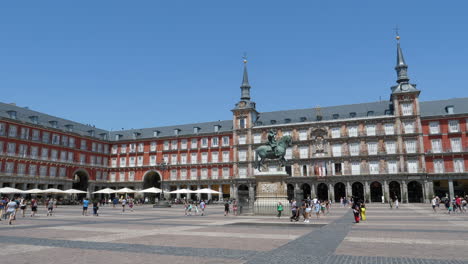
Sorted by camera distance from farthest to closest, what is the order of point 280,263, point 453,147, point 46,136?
point 46,136
point 453,147
point 280,263

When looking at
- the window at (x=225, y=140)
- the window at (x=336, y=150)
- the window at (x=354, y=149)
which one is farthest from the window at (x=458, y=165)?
Answer: the window at (x=225, y=140)

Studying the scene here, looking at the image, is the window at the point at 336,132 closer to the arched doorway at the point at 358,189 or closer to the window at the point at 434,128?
the arched doorway at the point at 358,189

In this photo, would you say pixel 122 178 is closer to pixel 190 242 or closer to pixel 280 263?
pixel 190 242

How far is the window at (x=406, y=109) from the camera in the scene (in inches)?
2085

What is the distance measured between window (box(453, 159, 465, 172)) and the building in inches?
5.7

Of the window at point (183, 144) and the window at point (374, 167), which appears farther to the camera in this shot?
the window at point (183, 144)

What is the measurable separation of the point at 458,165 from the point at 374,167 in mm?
11376

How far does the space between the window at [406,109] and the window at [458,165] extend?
9.34 meters

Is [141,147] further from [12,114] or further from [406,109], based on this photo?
[406,109]

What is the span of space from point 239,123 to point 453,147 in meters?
34.0

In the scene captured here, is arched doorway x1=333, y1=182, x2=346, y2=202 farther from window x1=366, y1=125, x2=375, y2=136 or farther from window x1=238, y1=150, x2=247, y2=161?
window x1=238, y1=150, x2=247, y2=161

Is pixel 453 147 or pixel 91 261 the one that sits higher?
pixel 453 147

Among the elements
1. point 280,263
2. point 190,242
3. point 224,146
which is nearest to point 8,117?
point 224,146

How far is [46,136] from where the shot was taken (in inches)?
2218
